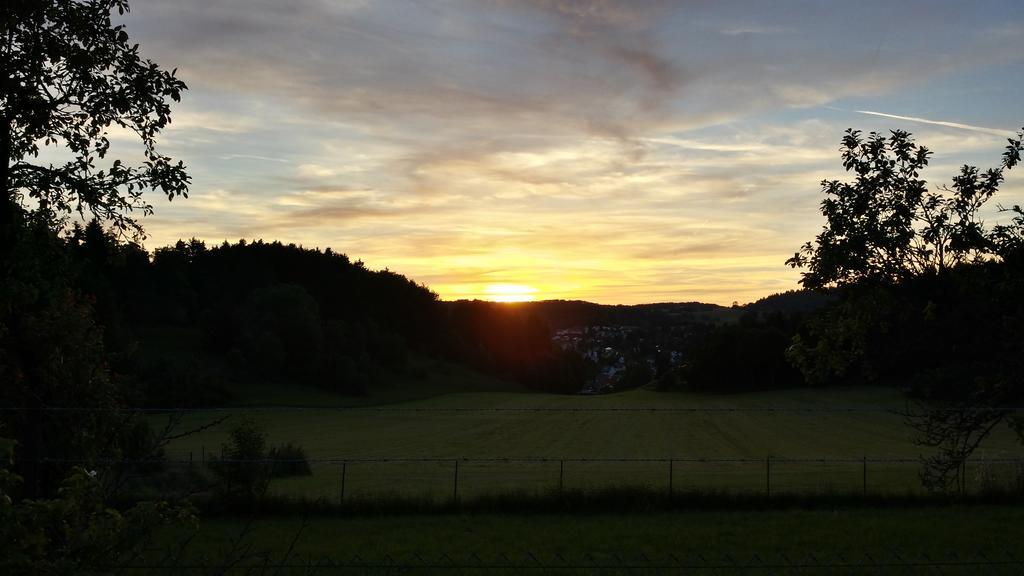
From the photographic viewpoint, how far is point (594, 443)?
168 ft

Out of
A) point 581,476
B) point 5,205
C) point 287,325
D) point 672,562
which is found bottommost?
point 581,476

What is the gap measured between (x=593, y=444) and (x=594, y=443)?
1.69ft

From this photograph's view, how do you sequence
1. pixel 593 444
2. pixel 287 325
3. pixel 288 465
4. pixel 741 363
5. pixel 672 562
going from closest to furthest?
pixel 672 562 < pixel 288 465 < pixel 593 444 < pixel 741 363 < pixel 287 325

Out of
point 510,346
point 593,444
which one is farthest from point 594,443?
point 510,346

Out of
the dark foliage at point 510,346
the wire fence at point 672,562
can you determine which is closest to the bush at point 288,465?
the wire fence at point 672,562

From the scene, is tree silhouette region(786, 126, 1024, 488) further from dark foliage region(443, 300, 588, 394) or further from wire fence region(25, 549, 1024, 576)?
dark foliage region(443, 300, 588, 394)

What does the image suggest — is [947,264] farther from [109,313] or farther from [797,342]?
[109,313]

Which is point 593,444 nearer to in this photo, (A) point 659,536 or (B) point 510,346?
(A) point 659,536

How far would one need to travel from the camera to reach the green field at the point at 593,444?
2980cm

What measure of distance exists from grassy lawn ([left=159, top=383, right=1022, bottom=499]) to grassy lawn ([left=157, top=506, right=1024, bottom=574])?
2.12 m

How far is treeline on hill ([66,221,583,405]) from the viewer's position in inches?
3061

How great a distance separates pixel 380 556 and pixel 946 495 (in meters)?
17.5

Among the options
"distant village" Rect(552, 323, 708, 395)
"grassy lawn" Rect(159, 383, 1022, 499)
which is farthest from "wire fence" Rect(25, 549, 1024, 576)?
"distant village" Rect(552, 323, 708, 395)

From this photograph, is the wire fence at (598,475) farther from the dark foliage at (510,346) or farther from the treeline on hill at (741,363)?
the dark foliage at (510,346)
